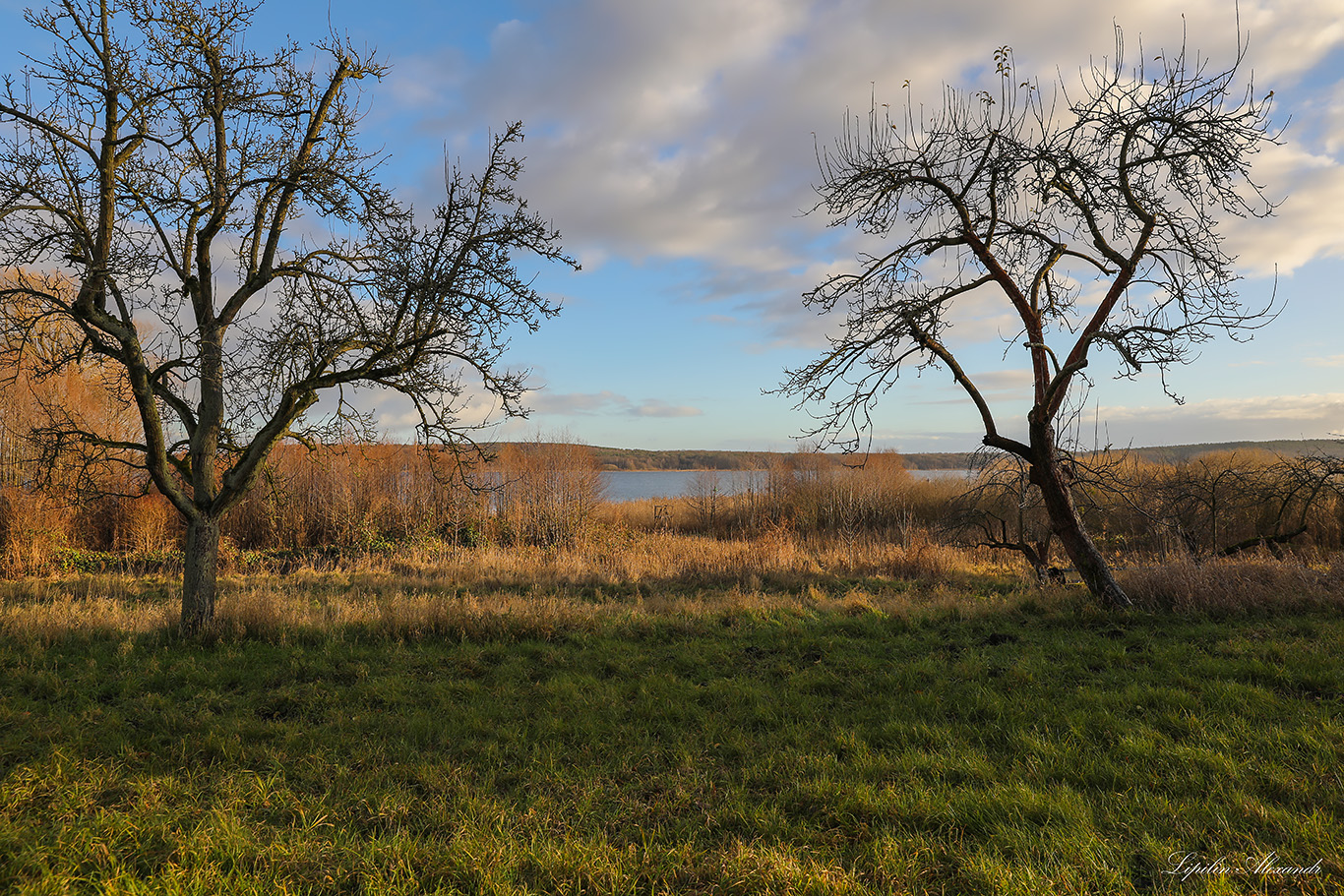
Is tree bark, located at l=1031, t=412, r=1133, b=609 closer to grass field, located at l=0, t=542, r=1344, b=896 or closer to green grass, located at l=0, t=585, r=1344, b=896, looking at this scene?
grass field, located at l=0, t=542, r=1344, b=896

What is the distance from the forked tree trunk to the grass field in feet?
0.86

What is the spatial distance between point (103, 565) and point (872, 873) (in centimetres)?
1900

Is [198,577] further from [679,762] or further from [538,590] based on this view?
[679,762]

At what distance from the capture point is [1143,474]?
19.9 meters

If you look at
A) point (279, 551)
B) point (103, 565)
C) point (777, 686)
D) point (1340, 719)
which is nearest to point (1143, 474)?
point (1340, 719)

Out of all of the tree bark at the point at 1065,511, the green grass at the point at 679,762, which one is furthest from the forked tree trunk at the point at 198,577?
the tree bark at the point at 1065,511

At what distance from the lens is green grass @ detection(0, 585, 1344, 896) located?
349 centimetres

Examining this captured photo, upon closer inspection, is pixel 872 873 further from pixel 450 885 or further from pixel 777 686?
pixel 777 686
